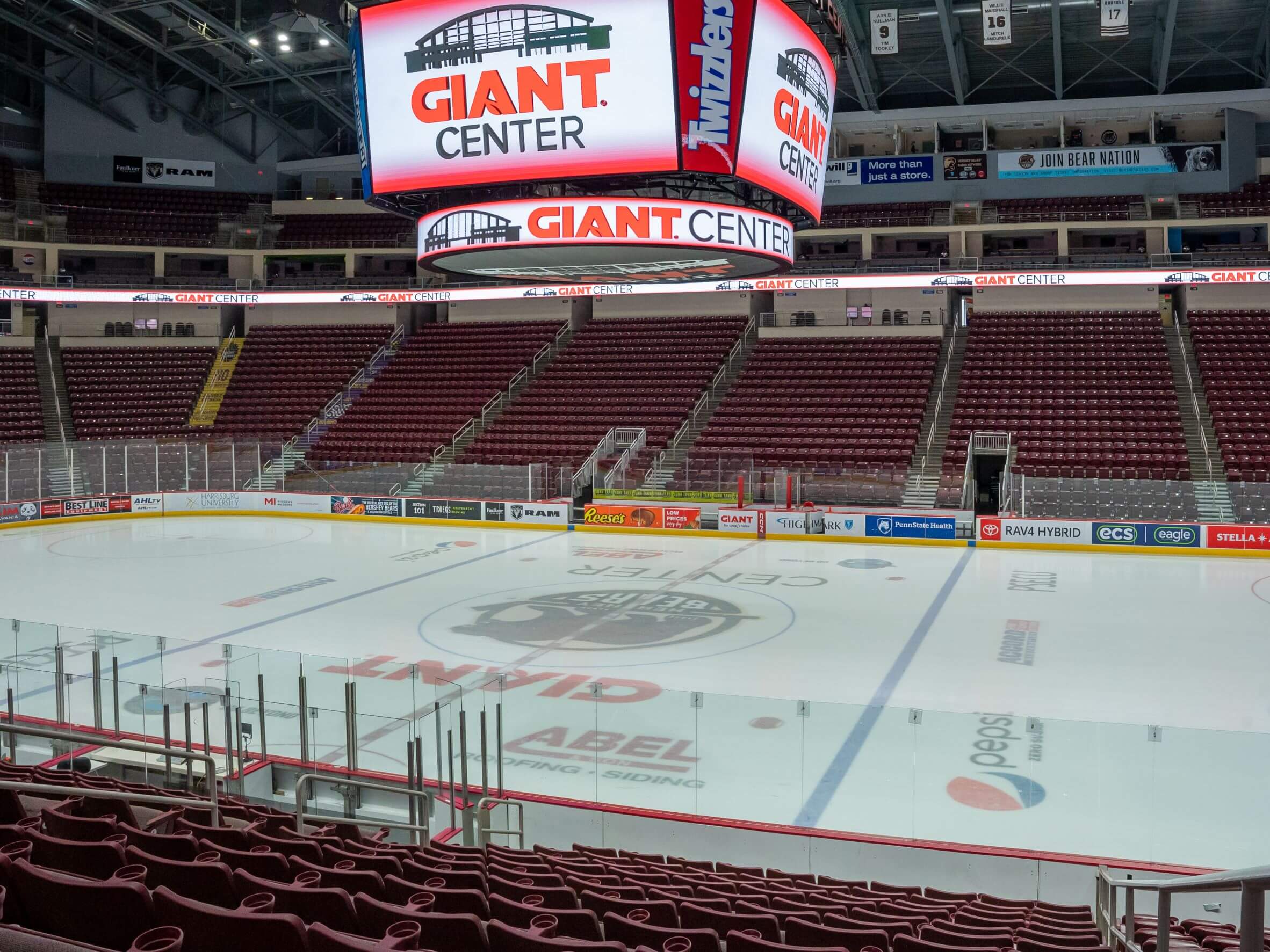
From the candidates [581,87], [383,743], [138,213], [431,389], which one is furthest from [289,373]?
[383,743]

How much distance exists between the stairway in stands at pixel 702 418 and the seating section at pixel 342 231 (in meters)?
13.6

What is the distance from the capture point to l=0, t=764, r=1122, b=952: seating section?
9.68 ft

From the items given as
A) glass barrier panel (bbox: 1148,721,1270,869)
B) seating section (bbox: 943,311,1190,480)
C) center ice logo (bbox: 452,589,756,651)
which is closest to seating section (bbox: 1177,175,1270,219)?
seating section (bbox: 943,311,1190,480)

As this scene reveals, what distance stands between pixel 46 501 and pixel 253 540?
22.0 feet

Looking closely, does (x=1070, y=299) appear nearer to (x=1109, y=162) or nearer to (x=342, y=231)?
(x=1109, y=162)

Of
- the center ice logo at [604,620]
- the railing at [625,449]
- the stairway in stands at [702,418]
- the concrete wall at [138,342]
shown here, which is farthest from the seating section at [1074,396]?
the concrete wall at [138,342]

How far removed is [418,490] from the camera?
2772 centimetres

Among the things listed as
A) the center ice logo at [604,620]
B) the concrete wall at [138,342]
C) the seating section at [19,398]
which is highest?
the concrete wall at [138,342]

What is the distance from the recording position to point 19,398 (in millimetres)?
33375

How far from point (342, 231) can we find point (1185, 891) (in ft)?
137

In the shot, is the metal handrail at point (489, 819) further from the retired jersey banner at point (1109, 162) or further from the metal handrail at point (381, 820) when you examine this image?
the retired jersey banner at point (1109, 162)

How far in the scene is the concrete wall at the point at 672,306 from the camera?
37.8 meters

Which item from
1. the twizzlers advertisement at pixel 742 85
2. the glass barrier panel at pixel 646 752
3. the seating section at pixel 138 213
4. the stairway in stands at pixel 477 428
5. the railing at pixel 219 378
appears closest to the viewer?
the glass barrier panel at pixel 646 752

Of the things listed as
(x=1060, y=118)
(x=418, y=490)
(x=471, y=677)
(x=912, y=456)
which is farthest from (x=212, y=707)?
(x=1060, y=118)
